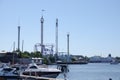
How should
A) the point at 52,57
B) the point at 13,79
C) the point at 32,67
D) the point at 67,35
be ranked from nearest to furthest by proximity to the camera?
the point at 13,79 < the point at 32,67 < the point at 67,35 < the point at 52,57

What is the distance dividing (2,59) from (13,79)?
8818cm

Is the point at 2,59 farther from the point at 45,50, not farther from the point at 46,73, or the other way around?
the point at 46,73

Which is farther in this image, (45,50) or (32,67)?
(45,50)

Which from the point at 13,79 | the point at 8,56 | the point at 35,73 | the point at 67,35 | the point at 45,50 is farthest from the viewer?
the point at 67,35

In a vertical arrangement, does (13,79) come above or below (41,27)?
below

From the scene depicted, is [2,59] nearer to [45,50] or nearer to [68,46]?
[45,50]

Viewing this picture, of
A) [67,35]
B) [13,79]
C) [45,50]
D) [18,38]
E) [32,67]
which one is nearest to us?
[13,79]

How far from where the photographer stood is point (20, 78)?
153 ft

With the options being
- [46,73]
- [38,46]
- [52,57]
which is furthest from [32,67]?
[52,57]

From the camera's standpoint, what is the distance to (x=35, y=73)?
193 feet

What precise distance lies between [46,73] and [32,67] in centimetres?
453

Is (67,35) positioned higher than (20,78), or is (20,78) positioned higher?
(67,35)

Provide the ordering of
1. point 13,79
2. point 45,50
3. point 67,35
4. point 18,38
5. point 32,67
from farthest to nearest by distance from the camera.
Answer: point 67,35 < point 45,50 < point 18,38 < point 32,67 < point 13,79

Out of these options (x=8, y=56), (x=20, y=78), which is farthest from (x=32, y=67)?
(x=8, y=56)
